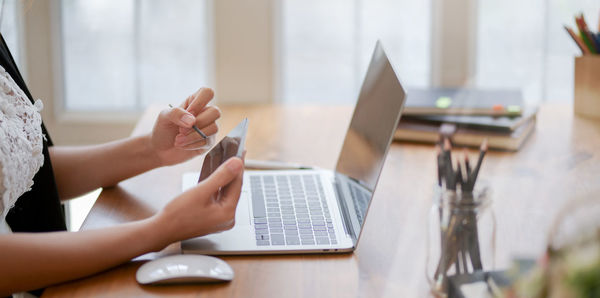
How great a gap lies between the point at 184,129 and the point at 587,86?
0.91m

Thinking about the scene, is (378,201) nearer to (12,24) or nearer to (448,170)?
(448,170)

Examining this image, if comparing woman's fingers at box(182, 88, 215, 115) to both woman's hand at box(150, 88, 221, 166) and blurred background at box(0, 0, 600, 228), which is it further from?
blurred background at box(0, 0, 600, 228)

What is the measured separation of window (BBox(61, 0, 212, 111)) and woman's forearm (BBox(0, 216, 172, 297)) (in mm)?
1637

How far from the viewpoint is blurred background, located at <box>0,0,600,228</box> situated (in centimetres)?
235

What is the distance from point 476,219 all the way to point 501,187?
1.40ft

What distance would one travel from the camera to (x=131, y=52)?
8.23ft

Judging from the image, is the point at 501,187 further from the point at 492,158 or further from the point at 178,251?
the point at 178,251

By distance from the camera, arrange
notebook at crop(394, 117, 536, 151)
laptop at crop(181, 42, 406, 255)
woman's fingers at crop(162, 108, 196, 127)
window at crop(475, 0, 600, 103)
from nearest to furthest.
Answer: laptop at crop(181, 42, 406, 255), woman's fingers at crop(162, 108, 196, 127), notebook at crop(394, 117, 536, 151), window at crop(475, 0, 600, 103)

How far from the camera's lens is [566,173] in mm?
1228

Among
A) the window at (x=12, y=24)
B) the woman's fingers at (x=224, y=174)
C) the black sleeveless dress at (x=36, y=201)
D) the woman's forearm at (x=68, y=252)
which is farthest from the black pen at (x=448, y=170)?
the window at (x=12, y=24)

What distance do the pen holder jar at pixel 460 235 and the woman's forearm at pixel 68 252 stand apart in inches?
13.1

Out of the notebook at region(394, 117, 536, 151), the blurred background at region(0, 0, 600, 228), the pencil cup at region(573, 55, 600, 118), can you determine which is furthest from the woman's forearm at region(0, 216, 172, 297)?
the blurred background at region(0, 0, 600, 228)

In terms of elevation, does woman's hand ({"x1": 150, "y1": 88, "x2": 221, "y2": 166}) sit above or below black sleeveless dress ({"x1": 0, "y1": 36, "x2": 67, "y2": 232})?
above

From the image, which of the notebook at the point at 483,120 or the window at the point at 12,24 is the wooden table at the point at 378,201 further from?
the window at the point at 12,24
